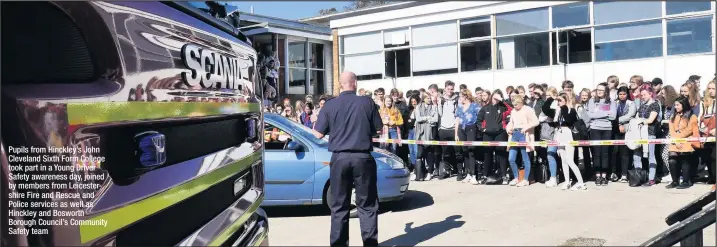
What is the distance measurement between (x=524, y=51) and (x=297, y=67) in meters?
8.57

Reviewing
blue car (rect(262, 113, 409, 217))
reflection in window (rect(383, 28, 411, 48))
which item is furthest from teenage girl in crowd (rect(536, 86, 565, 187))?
reflection in window (rect(383, 28, 411, 48))

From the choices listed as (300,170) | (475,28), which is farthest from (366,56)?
(300,170)

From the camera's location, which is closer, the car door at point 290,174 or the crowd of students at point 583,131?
the car door at point 290,174

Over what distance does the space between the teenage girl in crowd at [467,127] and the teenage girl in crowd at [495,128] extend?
15cm

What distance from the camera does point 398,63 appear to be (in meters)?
18.6

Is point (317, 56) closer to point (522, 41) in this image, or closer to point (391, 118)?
point (522, 41)

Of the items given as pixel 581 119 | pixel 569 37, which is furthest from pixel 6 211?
pixel 569 37

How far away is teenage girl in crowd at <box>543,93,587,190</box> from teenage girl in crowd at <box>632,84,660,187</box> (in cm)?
93

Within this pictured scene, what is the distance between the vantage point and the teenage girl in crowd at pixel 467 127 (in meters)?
9.54

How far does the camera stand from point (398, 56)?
1847 centimetres

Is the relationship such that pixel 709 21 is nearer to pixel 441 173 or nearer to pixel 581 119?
pixel 581 119

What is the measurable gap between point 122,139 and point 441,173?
28.9 ft

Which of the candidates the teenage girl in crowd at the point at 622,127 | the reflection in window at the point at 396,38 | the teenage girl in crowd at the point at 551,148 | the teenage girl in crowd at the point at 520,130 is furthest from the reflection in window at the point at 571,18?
the teenage girl in crowd at the point at 520,130

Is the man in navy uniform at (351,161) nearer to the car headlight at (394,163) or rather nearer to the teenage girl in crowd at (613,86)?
the car headlight at (394,163)
